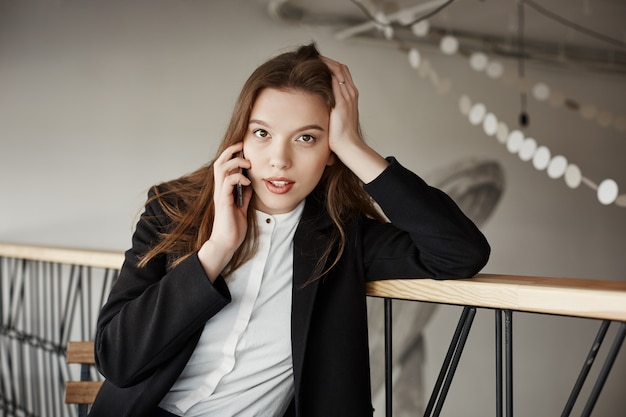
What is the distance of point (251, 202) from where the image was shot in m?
1.47

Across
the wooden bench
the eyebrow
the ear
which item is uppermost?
the eyebrow

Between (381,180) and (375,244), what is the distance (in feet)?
0.57

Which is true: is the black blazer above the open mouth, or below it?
below

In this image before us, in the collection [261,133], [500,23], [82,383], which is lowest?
[82,383]

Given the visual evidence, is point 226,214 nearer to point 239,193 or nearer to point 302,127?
point 239,193

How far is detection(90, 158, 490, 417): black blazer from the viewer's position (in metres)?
1.29

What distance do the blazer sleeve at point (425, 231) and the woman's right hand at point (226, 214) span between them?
0.25 m

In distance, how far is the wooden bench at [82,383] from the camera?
191cm

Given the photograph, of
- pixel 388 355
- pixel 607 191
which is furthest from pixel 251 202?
pixel 607 191

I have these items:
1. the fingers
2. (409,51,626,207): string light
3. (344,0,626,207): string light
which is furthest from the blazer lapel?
(409,51,626,207): string light

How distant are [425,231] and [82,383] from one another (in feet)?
3.63

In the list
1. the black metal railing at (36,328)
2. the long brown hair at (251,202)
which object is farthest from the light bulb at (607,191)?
the long brown hair at (251,202)

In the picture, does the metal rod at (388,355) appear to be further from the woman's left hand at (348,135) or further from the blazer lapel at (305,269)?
the woman's left hand at (348,135)

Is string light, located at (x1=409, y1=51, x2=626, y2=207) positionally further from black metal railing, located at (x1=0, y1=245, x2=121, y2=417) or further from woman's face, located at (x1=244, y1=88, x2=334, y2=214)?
woman's face, located at (x1=244, y1=88, x2=334, y2=214)
